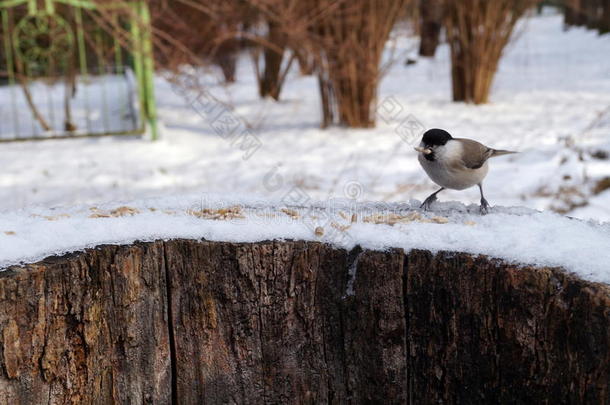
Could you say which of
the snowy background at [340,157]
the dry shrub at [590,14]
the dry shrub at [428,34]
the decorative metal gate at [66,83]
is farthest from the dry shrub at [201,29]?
the dry shrub at [590,14]

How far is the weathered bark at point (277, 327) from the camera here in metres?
1.43

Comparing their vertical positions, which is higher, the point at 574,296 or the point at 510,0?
the point at 510,0

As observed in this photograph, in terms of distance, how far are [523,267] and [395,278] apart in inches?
11.7

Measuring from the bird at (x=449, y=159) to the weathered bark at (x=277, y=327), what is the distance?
1.24 ft

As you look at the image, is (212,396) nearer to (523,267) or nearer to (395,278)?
(395,278)

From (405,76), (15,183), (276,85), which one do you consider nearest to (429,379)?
(15,183)

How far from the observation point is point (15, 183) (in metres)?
4.73

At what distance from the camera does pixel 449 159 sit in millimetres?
1827

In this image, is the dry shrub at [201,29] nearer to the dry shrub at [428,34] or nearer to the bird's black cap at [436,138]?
the dry shrub at [428,34]

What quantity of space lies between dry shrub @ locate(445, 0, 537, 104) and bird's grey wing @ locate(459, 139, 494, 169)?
185 inches

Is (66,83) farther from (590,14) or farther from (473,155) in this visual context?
(590,14)

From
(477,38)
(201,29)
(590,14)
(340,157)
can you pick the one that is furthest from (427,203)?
(590,14)

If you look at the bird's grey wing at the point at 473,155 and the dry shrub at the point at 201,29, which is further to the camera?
the dry shrub at the point at 201,29

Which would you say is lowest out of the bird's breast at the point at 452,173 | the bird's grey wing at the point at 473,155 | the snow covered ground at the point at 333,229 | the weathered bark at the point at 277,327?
the weathered bark at the point at 277,327
